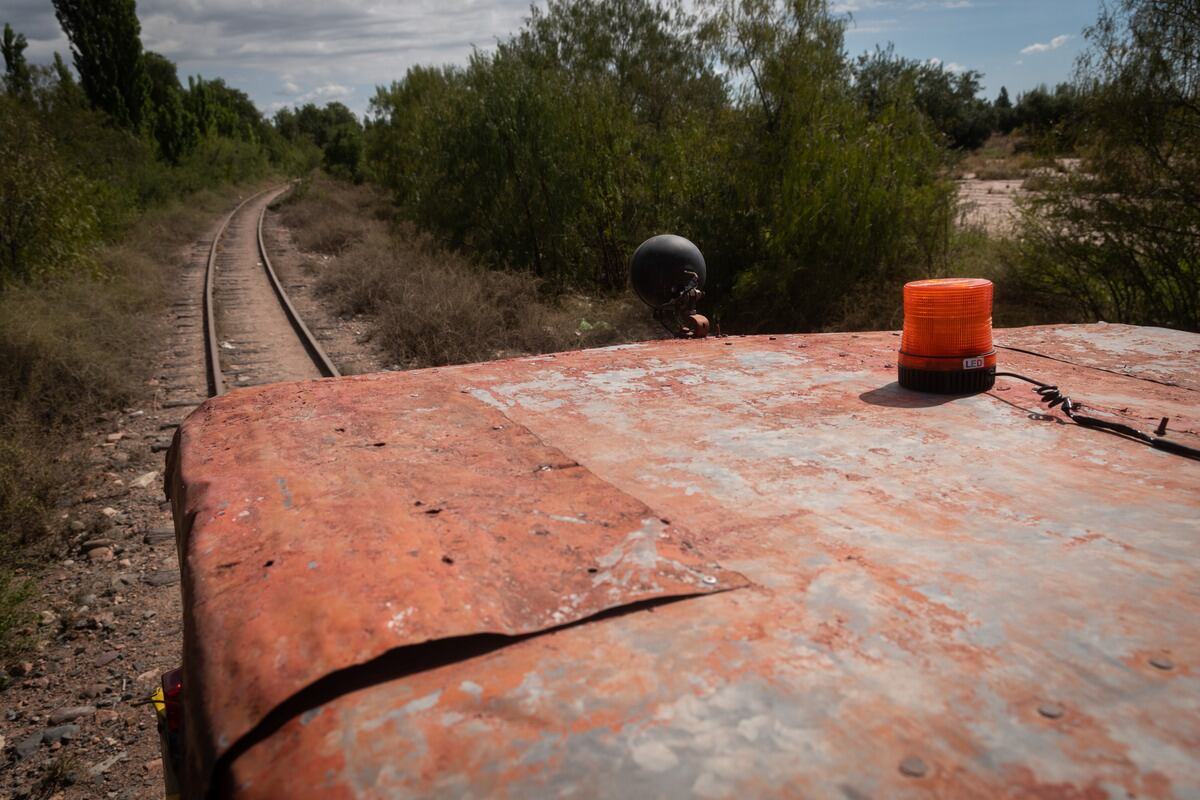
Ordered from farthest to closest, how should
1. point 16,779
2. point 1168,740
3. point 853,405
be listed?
point 16,779 < point 853,405 < point 1168,740

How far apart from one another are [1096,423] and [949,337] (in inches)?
20.1

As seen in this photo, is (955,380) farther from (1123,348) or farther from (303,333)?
(303,333)

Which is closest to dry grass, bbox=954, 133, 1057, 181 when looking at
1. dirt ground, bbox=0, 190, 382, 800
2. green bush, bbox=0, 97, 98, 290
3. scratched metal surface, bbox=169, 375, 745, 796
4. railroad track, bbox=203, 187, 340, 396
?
railroad track, bbox=203, 187, 340, 396

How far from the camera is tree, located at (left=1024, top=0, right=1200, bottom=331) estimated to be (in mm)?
10305

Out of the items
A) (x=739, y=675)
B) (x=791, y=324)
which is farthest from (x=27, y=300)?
(x=739, y=675)

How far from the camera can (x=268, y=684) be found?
1.20m

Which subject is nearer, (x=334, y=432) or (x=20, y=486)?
(x=334, y=432)

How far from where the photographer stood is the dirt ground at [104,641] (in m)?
3.67

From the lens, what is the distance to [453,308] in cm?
1130

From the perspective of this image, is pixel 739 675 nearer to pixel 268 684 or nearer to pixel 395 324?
pixel 268 684

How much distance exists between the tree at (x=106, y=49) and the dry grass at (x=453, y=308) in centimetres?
3093

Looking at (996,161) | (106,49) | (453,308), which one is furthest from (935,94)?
(106,49)

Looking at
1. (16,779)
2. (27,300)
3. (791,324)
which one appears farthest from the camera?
(791,324)

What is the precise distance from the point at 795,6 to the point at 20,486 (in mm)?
12404
